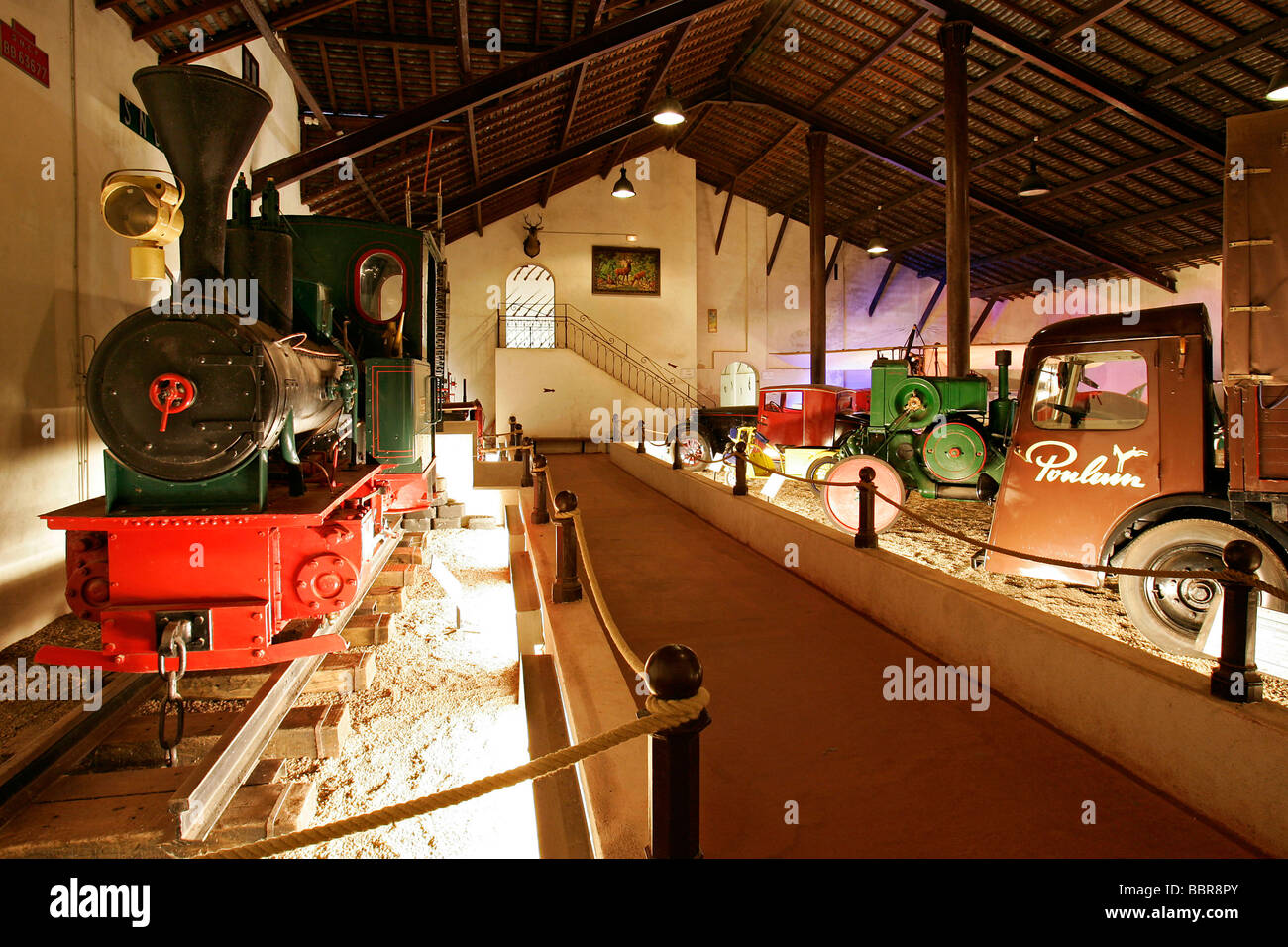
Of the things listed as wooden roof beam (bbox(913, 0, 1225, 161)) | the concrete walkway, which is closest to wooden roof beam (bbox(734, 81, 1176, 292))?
wooden roof beam (bbox(913, 0, 1225, 161))

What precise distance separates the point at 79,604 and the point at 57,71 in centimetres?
437

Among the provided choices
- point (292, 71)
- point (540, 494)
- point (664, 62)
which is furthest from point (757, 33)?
point (540, 494)

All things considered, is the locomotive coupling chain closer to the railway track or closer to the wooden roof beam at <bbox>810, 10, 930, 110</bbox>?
the railway track

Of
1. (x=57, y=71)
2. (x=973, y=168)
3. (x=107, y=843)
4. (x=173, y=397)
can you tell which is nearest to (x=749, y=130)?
(x=973, y=168)

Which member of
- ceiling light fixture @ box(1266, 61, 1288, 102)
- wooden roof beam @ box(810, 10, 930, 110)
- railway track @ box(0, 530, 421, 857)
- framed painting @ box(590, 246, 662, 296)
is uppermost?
wooden roof beam @ box(810, 10, 930, 110)

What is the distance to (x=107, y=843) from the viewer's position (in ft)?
8.98

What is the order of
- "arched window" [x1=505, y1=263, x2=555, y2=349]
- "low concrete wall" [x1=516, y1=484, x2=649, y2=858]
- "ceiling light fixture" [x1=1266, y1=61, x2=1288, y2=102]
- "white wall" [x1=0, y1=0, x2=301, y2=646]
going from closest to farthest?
"low concrete wall" [x1=516, y1=484, x2=649, y2=858], "white wall" [x1=0, y1=0, x2=301, y2=646], "ceiling light fixture" [x1=1266, y1=61, x2=1288, y2=102], "arched window" [x1=505, y1=263, x2=555, y2=349]

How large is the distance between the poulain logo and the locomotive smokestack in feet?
18.4

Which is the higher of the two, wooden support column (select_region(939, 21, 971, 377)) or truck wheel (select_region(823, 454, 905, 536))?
wooden support column (select_region(939, 21, 971, 377))

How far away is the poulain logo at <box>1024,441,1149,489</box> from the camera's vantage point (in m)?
4.88

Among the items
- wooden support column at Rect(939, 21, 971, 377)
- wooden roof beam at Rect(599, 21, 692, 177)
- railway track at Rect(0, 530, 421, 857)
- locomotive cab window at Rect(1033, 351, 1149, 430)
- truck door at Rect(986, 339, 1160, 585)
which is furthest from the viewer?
wooden roof beam at Rect(599, 21, 692, 177)

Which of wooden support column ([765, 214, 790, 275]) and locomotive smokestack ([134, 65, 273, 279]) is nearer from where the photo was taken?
locomotive smokestack ([134, 65, 273, 279])

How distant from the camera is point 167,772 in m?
3.26
